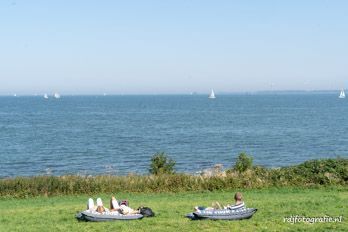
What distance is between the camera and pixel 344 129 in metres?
101

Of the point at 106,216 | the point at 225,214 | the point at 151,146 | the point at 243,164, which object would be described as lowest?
the point at 151,146

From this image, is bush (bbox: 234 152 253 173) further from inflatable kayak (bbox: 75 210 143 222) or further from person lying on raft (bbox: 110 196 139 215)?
inflatable kayak (bbox: 75 210 143 222)

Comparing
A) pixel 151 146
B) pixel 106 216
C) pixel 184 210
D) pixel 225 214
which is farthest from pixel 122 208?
pixel 151 146

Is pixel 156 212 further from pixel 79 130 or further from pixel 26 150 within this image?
pixel 79 130

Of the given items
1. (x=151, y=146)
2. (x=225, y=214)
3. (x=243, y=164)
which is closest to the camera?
(x=225, y=214)

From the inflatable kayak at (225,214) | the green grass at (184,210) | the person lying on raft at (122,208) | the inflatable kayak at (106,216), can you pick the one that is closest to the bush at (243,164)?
the green grass at (184,210)

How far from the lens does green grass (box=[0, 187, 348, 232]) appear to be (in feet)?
60.0

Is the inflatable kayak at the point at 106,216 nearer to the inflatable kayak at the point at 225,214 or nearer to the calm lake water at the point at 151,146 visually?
the inflatable kayak at the point at 225,214

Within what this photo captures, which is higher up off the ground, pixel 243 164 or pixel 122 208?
pixel 122 208

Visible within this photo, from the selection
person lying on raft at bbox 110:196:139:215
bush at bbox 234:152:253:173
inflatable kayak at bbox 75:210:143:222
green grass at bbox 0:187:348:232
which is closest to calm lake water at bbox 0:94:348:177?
bush at bbox 234:152:253:173

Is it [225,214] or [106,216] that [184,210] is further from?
[106,216]

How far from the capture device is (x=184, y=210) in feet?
70.9

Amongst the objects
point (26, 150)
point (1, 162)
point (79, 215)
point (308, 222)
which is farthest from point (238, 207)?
point (26, 150)

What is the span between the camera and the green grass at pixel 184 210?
18281 millimetres
